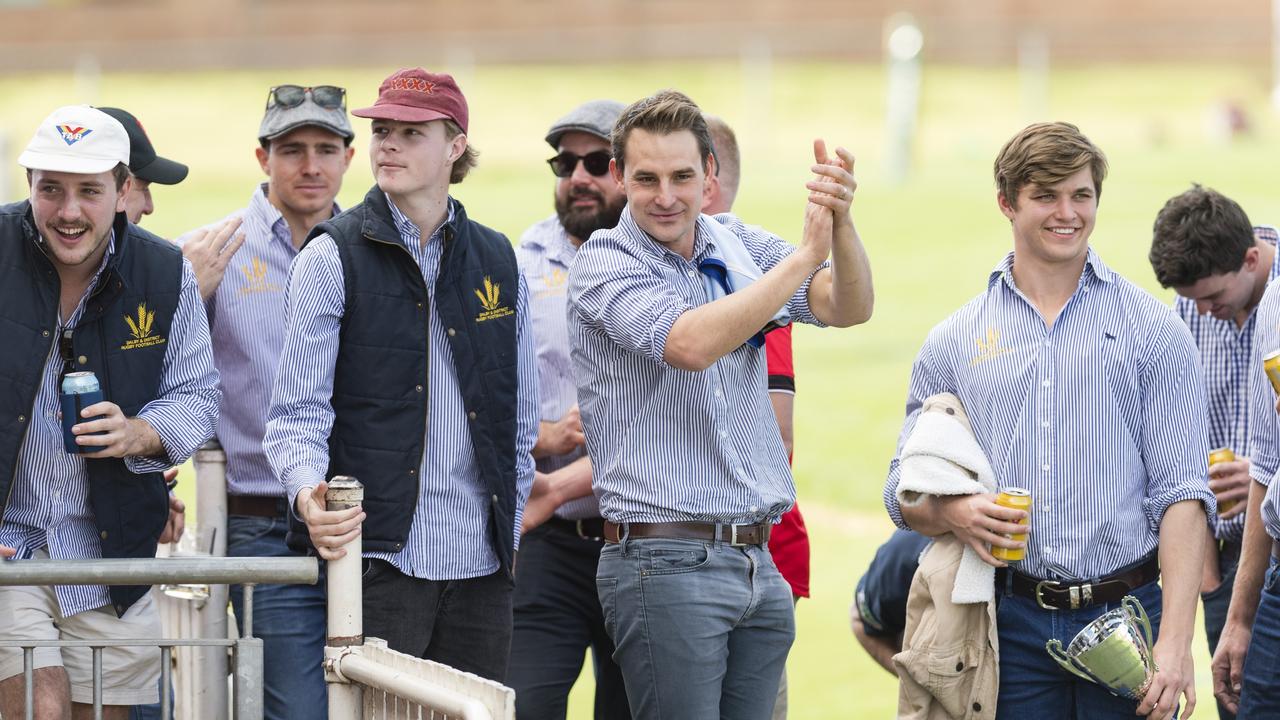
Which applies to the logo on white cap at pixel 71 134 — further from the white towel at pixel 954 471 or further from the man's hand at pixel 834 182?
the white towel at pixel 954 471

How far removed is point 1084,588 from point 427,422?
5.43 feet

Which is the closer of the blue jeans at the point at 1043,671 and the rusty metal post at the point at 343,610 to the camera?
the rusty metal post at the point at 343,610

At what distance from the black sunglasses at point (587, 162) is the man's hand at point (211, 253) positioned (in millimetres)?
1042

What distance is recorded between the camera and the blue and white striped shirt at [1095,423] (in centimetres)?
369

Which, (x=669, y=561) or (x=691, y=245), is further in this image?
(x=691, y=245)

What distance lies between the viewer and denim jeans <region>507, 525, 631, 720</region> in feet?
15.3

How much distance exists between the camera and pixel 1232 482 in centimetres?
470

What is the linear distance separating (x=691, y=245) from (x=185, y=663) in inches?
76.5

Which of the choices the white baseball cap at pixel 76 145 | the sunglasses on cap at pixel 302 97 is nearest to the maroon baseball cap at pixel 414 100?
the white baseball cap at pixel 76 145

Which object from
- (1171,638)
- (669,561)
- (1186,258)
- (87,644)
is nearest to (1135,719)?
(1171,638)

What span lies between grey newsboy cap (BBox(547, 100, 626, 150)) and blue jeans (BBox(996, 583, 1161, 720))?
207 centimetres

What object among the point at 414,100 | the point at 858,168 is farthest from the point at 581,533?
the point at 858,168

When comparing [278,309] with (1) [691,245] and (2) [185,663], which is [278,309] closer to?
(2) [185,663]

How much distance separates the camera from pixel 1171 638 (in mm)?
3617
